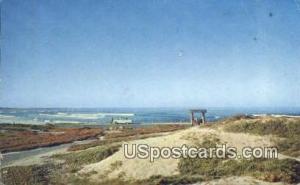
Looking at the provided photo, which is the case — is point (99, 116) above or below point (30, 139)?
above

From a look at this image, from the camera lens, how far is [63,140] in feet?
105

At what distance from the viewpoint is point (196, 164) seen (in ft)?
59.4

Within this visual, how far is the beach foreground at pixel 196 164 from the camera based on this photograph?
16820 millimetres

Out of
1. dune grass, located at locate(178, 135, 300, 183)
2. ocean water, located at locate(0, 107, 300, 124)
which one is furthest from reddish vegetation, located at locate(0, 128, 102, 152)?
dune grass, located at locate(178, 135, 300, 183)

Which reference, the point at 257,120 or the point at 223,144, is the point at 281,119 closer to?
the point at 257,120

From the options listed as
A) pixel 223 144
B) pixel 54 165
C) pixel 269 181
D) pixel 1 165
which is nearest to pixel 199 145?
pixel 223 144

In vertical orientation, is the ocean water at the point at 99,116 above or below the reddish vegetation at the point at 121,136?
above

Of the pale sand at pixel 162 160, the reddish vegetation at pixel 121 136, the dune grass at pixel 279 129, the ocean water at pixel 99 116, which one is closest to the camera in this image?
the pale sand at pixel 162 160

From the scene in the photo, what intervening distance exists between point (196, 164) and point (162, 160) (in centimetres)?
154

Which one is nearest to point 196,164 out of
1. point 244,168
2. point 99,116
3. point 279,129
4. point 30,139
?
point 244,168

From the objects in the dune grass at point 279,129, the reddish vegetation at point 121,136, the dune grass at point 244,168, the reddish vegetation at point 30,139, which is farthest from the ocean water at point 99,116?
the dune grass at point 244,168

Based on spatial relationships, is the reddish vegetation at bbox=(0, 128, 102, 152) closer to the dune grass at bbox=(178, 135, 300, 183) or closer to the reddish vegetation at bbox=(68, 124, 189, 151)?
the reddish vegetation at bbox=(68, 124, 189, 151)

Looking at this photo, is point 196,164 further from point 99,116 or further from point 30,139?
point 99,116

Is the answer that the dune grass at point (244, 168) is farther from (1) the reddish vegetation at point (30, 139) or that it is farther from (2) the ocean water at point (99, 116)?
(2) the ocean water at point (99, 116)
